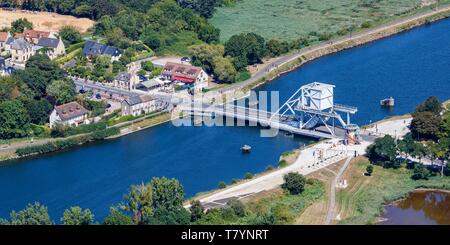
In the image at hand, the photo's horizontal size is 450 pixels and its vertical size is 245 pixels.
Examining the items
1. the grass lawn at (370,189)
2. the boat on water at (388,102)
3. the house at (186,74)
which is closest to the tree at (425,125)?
the grass lawn at (370,189)

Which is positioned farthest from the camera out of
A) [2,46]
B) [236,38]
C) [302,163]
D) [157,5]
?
[157,5]

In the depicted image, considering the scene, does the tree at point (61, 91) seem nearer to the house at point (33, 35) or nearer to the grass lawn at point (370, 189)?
the house at point (33, 35)

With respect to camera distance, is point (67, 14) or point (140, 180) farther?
point (67, 14)

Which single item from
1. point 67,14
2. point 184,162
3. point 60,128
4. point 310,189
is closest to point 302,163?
point 310,189

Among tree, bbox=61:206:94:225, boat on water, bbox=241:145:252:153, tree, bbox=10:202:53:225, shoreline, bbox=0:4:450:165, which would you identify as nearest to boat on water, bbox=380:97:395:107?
shoreline, bbox=0:4:450:165

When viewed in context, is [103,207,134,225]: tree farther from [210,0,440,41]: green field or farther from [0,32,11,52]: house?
[210,0,440,41]: green field

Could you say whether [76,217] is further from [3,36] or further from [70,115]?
[3,36]

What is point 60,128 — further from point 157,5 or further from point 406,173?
point 157,5

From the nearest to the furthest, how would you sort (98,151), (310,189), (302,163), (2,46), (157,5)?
(310,189) < (302,163) < (98,151) < (2,46) < (157,5)

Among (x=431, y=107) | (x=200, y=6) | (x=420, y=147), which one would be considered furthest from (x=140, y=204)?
(x=200, y=6)
